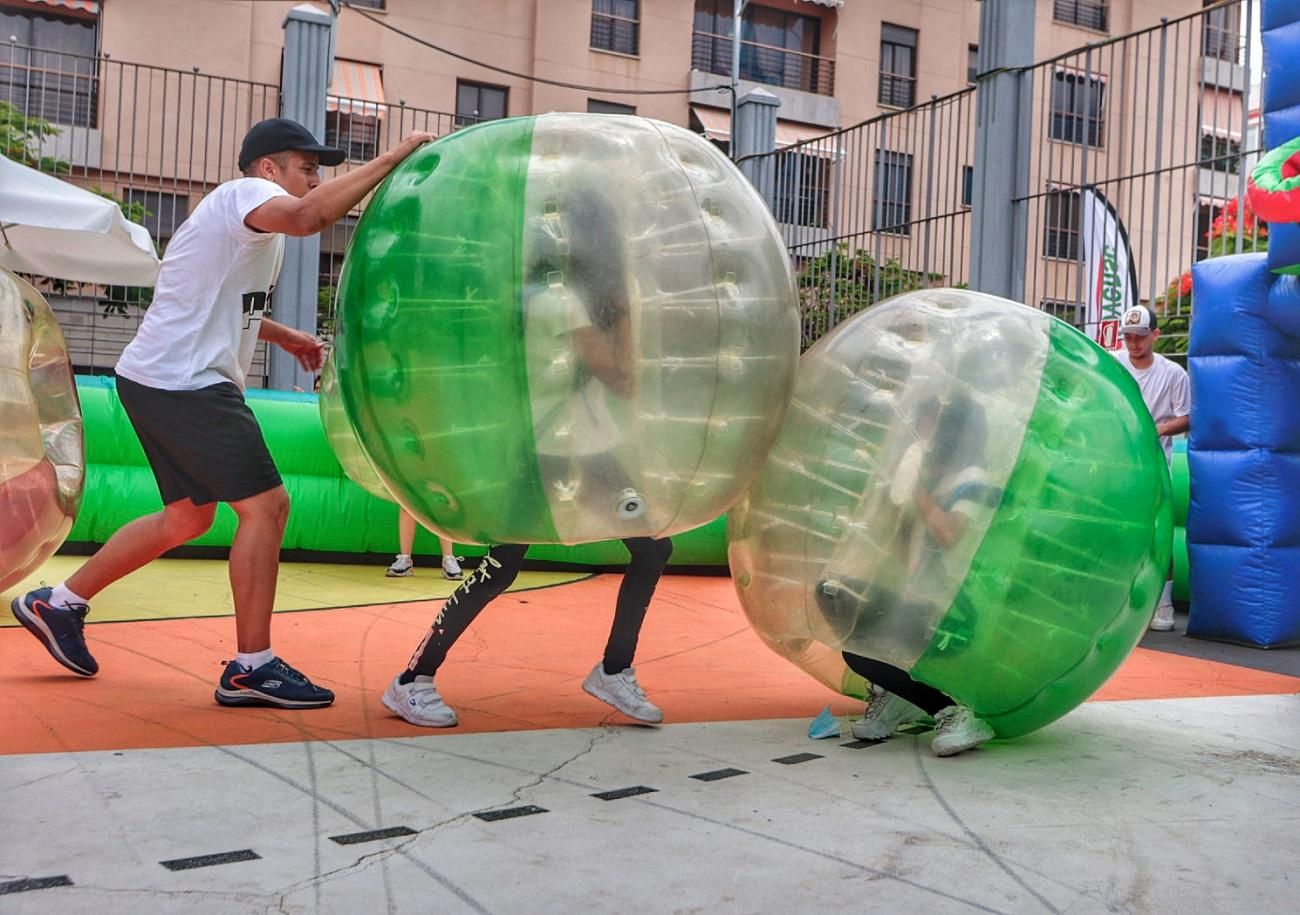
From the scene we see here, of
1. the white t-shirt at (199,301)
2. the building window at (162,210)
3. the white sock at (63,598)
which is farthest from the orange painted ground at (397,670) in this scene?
the building window at (162,210)

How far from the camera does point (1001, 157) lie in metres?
8.09

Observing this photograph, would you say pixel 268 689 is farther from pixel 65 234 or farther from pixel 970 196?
pixel 970 196

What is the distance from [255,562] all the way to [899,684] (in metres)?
1.84

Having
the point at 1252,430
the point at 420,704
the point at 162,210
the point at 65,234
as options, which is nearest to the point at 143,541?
the point at 420,704

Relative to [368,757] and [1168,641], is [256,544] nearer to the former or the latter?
[368,757]

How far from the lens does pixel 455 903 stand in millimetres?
2162

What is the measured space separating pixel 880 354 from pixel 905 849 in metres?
1.27

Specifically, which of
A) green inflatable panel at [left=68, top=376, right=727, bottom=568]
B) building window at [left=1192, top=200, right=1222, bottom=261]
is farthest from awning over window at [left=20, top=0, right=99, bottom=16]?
building window at [left=1192, top=200, right=1222, bottom=261]

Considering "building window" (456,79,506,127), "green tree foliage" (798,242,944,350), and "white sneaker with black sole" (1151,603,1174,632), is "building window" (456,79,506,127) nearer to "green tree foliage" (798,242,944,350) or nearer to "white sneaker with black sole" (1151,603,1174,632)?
"green tree foliage" (798,242,944,350)

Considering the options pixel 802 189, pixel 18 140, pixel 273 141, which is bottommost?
pixel 273 141

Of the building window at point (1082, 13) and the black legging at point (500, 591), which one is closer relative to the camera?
the black legging at point (500, 591)

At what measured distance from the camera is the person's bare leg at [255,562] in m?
3.71

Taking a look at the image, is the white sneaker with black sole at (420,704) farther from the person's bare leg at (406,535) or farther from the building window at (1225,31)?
the building window at (1225,31)

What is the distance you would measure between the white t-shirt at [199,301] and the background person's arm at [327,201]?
0.12 metres
